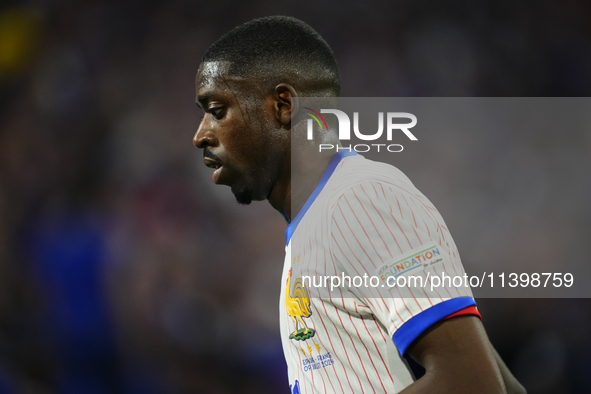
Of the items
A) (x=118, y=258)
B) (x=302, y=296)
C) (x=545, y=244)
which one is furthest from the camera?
(x=118, y=258)

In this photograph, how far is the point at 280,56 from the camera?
1753 millimetres

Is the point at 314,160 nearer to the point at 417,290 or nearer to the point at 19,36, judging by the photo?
the point at 417,290

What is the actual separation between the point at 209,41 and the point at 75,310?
102 inches

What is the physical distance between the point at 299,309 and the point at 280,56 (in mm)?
844

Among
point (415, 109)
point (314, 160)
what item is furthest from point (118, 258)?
point (314, 160)

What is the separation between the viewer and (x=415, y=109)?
14.6 ft

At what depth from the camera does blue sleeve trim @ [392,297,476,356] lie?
110 centimetres

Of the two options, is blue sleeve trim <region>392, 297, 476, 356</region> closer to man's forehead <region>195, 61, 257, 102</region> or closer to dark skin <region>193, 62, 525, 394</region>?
dark skin <region>193, 62, 525, 394</region>

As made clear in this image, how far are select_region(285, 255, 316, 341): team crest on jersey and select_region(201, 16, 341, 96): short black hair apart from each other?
2.04 ft

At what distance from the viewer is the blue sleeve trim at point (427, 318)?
1097mm

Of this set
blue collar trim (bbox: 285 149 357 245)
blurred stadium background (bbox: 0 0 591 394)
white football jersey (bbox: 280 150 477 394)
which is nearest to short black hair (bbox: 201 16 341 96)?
blue collar trim (bbox: 285 149 357 245)

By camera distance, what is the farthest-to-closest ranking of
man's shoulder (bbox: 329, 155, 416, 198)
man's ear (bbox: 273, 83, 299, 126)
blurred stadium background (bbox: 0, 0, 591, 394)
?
blurred stadium background (bbox: 0, 0, 591, 394), man's ear (bbox: 273, 83, 299, 126), man's shoulder (bbox: 329, 155, 416, 198)

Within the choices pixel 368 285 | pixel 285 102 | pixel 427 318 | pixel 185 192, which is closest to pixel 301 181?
pixel 285 102

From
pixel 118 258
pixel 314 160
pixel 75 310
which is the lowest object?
pixel 314 160
